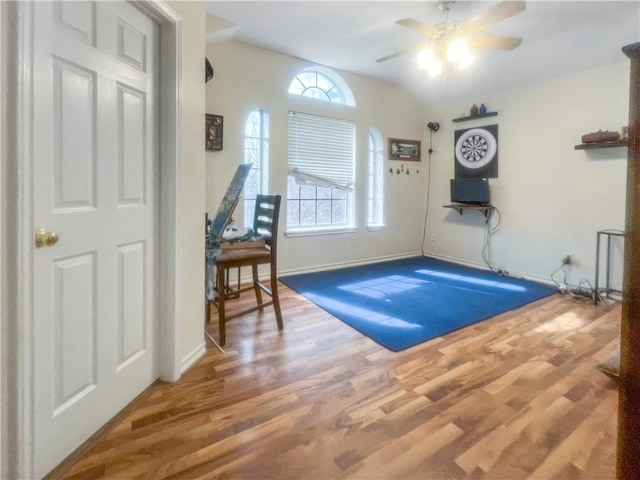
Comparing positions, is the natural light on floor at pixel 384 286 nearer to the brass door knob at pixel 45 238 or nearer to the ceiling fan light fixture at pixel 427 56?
the ceiling fan light fixture at pixel 427 56

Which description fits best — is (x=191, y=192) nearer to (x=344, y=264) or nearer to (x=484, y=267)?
(x=344, y=264)

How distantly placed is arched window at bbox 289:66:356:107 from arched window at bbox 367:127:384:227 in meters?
0.64

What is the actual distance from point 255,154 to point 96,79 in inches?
104

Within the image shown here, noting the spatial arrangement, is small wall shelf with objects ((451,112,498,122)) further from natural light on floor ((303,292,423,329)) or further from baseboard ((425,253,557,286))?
natural light on floor ((303,292,423,329))

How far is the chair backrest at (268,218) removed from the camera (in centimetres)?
249

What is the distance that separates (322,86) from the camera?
14.6ft

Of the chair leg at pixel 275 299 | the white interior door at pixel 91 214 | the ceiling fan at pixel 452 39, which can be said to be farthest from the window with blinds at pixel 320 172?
the white interior door at pixel 91 214

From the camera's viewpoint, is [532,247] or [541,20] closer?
[541,20]

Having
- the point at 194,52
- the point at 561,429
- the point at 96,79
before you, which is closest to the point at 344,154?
the point at 194,52

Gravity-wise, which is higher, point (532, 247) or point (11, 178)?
point (11, 178)

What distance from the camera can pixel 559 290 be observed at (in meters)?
3.63

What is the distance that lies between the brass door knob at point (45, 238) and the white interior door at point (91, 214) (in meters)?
0.02

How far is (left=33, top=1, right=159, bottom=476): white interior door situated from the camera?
1159 mm

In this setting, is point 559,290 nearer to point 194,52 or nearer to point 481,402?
point 481,402
